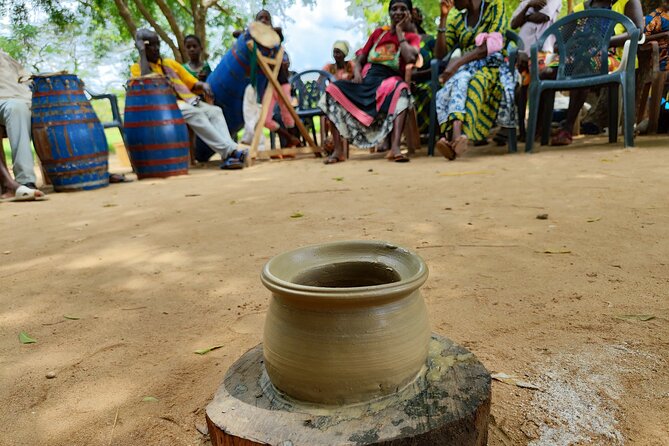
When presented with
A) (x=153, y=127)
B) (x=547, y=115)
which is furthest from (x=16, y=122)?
(x=547, y=115)

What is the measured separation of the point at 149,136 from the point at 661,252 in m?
4.78

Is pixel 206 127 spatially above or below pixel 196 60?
below

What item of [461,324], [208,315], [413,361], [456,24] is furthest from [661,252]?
[456,24]

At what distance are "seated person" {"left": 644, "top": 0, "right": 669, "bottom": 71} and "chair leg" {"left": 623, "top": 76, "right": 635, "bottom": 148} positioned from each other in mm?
1495

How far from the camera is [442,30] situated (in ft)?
16.7

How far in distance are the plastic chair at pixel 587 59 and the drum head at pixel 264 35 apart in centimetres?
304

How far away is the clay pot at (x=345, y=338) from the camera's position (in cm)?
75

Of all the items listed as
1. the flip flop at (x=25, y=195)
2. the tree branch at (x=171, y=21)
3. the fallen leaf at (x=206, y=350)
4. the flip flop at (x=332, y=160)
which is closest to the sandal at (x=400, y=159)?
the flip flop at (x=332, y=160)

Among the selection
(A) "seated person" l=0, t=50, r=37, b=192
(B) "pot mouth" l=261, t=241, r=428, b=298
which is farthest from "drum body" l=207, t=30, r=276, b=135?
(B) "pot mouth" l=261, t=241, r=428, b=298

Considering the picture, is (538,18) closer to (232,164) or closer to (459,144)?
(459,144)

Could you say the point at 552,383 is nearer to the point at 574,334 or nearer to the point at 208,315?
the point at 574,334

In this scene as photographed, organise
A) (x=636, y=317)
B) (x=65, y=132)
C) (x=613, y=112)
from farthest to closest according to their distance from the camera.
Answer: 1. (x=613, y=112)
2. (x=65, y=132)
3. (x=636, y=317)

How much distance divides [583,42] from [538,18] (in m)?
1.02

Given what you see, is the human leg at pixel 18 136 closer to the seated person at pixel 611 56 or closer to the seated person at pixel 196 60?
the seated person at pixel 196 60
